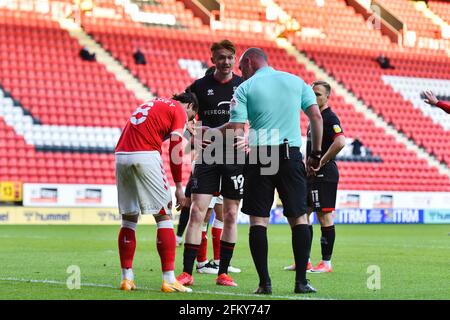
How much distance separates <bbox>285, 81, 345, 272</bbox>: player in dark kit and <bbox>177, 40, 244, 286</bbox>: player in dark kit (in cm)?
164

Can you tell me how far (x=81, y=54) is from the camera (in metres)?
28.8

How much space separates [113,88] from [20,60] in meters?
3.00

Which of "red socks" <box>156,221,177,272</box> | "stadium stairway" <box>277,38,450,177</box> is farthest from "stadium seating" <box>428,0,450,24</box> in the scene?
"red socks" <box>156,221,177,272</box>

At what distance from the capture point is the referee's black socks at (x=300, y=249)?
7.82 metres

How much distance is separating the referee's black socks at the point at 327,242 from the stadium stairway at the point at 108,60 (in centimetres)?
1864

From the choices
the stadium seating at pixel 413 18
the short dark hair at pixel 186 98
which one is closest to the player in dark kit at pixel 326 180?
the short dark hair at pixel 186 98

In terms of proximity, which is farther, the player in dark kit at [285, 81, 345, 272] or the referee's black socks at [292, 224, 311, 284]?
the player in dark kit at [285, 81, 345, 272]

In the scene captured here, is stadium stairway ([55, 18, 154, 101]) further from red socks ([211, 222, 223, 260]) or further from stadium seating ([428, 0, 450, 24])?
red socks ([211, 222, 223, 260])

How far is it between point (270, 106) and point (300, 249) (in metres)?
1.26

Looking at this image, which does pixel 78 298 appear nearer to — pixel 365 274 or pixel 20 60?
pixel 365 274

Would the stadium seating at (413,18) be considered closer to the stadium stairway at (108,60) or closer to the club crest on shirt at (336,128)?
the stadium stairway at (108,60)

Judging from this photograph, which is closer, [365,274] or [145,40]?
[365,274]

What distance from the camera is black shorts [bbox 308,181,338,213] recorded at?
10.9m

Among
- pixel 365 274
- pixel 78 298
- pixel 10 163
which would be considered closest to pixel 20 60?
pixel 10 163
